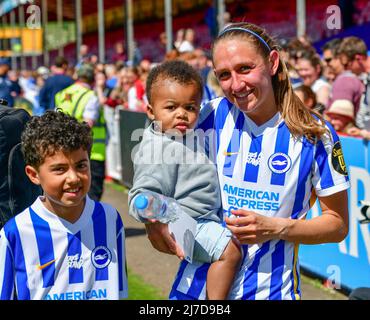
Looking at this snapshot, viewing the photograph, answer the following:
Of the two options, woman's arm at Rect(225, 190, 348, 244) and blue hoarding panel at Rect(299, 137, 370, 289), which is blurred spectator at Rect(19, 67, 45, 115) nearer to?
blue hoarding panel at Rect(299, 137, 370, 289)

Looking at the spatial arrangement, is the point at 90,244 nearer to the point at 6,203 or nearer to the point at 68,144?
the point at 68,144

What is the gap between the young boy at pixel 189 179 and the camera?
9.84 ft

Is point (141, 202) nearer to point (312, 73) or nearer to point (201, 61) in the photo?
point (312, 73)

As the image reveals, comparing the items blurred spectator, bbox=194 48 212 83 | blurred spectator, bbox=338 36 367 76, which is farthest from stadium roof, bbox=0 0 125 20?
blurred spectator, bbox=338 36 367 76

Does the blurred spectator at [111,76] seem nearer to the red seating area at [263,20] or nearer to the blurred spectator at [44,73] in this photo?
the red seating area at [263,20]

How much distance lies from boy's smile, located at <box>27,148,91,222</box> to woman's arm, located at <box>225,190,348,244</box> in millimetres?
612

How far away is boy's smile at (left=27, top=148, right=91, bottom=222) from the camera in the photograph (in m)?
3.01

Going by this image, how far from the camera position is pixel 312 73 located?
8367 mm

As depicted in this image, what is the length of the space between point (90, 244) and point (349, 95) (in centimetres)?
495

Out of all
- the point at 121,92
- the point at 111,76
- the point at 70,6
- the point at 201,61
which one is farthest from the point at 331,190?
the point at 70,6
